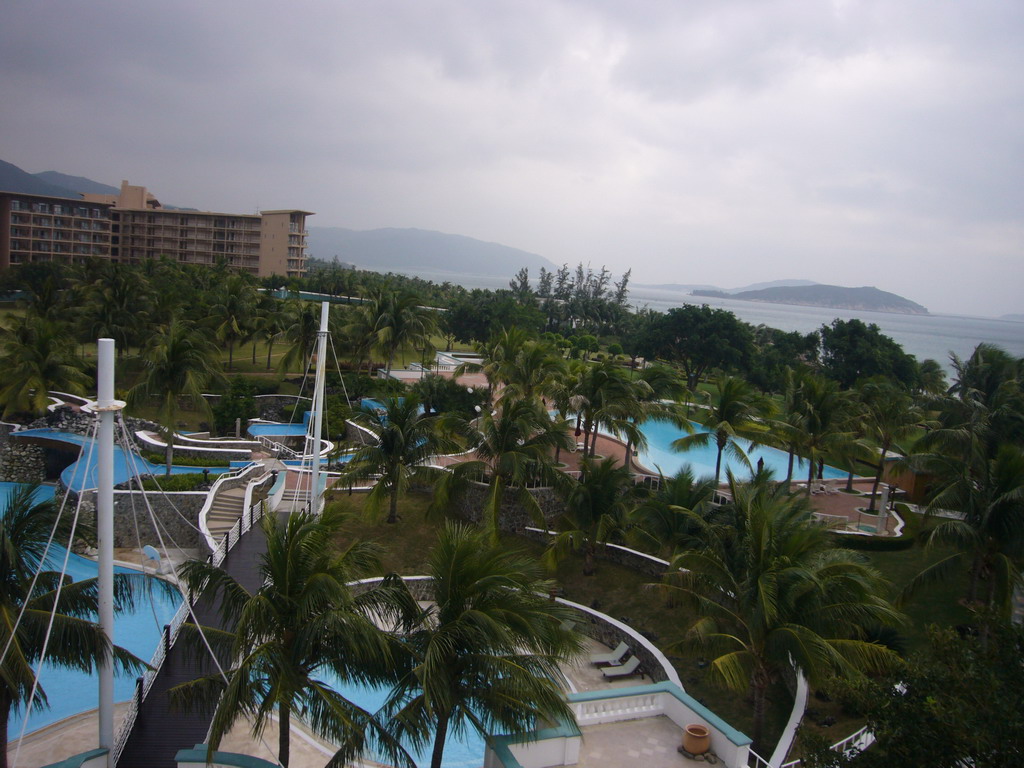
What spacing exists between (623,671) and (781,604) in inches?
215

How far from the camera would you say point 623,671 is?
48.5 feet

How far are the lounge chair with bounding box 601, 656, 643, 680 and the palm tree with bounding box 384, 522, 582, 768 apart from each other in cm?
628

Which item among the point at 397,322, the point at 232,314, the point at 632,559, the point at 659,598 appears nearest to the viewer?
the point at 659,598

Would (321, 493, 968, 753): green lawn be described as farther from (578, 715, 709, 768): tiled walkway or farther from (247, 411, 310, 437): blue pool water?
(247, 411, 310, 437): blue pool water

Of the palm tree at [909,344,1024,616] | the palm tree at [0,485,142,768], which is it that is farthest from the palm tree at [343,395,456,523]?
the palm tree at [909,344,1024,616]

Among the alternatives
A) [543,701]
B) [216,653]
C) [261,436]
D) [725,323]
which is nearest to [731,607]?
[543,701]

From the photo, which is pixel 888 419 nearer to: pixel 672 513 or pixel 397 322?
pixel 672 513

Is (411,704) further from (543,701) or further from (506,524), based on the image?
(506,524)

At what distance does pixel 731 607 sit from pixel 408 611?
305 inches

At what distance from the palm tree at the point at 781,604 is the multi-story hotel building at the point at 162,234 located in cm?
7809

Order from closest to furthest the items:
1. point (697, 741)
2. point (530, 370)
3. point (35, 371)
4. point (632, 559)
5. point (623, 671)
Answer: point (697, 741) < point (623, 671) < point (632, 559) < point (530, 370) < point (35, 371)

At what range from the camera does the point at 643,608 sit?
683 inches

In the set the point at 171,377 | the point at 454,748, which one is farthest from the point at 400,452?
the point at 171,377

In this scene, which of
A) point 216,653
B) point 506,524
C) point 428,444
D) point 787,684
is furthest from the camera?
point 506,524
